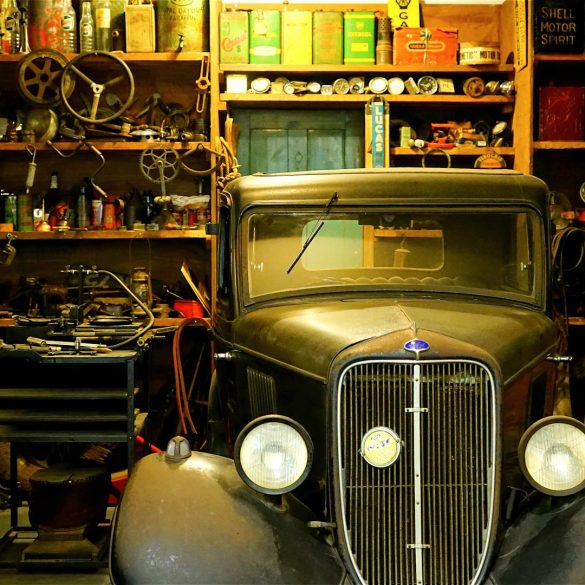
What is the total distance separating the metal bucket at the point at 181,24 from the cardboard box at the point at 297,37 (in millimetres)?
553

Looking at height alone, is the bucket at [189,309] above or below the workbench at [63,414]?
above

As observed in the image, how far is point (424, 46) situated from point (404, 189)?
8.64ft

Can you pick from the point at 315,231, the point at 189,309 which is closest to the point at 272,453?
the point at 315,231

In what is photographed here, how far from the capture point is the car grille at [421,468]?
232 cm

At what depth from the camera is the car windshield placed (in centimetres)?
315

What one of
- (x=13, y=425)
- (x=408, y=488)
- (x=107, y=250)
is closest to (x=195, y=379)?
(x=107, y=250)

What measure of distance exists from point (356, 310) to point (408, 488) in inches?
26.3

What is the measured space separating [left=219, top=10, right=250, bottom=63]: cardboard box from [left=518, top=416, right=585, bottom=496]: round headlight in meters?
3.84

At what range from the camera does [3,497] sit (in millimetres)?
4852

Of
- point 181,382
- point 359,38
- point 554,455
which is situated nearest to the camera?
point 554,455

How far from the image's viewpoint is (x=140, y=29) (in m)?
5.42

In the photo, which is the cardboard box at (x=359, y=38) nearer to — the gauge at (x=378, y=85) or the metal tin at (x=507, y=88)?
the gauge at (x=378, y=85)

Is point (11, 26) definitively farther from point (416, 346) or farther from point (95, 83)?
point (416, 346)

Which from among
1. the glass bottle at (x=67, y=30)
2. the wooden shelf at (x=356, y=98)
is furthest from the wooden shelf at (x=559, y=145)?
the glass bottle at (x=67, y=30)
